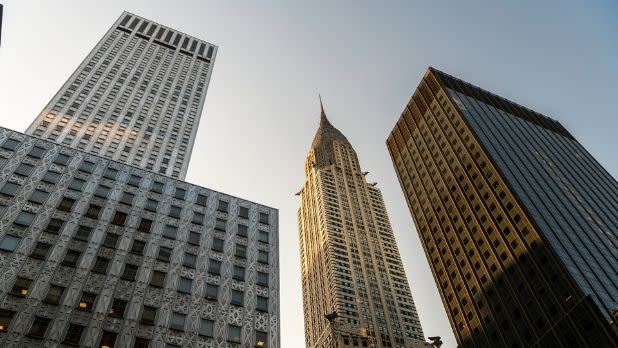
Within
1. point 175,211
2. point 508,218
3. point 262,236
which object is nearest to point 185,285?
point 175,211

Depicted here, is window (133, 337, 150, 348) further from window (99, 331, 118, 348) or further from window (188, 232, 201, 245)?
window (188, 232, 201, 245)

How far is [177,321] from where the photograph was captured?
43.6 meters

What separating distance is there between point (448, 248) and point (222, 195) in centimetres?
6484

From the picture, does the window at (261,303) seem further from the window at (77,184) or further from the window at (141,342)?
the window at (77,184)

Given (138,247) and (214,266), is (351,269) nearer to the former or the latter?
(214,266)

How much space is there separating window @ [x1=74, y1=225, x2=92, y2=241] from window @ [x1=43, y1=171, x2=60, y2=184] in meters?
7.12

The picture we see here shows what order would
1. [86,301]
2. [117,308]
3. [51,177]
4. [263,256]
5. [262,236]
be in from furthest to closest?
[262,236] < [263,256] < [51,177] < [117,308] < [86,301]

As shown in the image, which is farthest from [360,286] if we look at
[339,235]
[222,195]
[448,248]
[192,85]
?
[222,195]

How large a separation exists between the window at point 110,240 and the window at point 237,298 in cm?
1204

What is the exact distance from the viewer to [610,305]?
2852 inches

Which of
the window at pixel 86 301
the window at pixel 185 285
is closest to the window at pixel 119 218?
the window at pixel 185 285

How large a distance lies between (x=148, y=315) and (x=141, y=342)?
276cm

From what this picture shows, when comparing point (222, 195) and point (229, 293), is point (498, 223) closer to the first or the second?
point (222, 195)

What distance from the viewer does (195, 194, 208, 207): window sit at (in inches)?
2315
